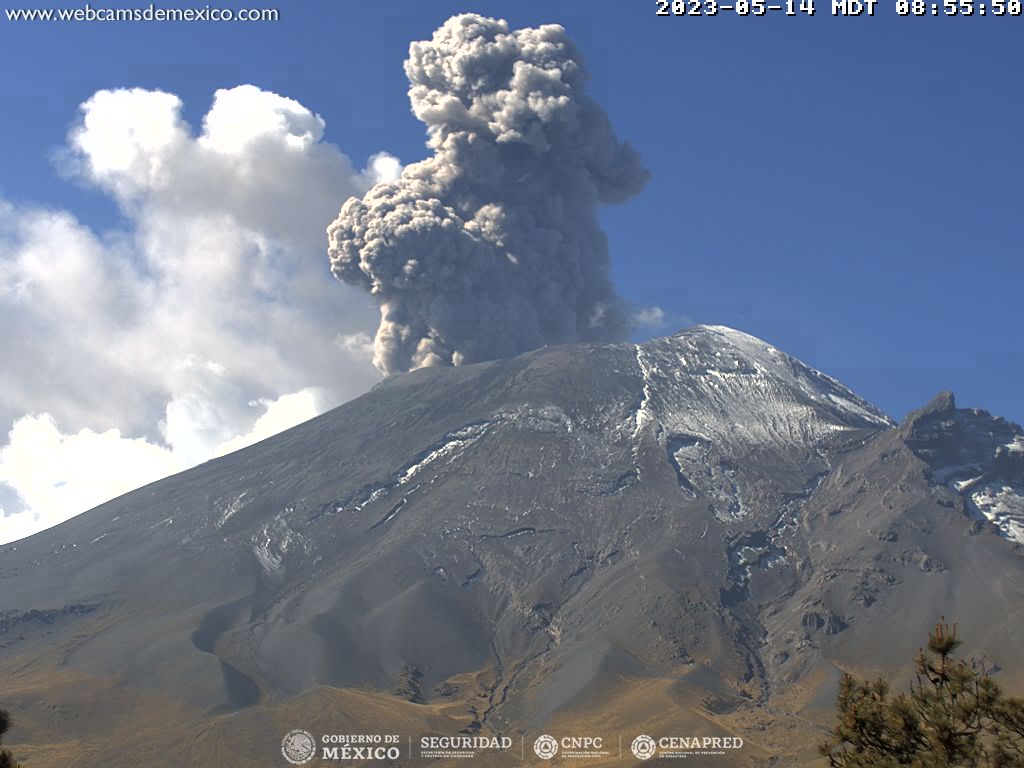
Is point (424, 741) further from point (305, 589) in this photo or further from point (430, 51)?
point (430, 51)

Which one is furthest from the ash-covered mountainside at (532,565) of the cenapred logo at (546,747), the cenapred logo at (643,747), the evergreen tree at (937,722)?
the evergreen tree at (937,722)

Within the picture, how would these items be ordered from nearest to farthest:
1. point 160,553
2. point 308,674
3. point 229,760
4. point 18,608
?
point 229,760, point 308,674, point 18,608, point 160,553

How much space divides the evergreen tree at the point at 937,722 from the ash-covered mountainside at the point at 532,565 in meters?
63.2

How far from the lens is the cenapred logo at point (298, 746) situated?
7988 cm

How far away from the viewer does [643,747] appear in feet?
261

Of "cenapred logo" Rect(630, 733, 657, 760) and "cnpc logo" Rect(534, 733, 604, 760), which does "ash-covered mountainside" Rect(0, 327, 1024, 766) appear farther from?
"cnpc logo" Rect(534, 733, 604, 760)

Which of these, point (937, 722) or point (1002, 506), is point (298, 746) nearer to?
point (937, 722)

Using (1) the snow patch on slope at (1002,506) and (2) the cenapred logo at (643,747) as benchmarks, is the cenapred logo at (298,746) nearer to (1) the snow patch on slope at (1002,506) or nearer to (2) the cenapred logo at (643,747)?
(2) the cenapred logo at (643,747)

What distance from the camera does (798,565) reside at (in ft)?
379

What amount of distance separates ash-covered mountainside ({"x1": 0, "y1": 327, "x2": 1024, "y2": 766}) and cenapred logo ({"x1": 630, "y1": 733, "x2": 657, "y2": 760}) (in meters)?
2.35

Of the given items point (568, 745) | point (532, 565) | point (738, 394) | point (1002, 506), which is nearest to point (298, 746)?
→ point (568, 745)

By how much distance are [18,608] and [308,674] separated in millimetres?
33055

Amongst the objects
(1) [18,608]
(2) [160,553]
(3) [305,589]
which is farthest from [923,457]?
(1) [18,608]

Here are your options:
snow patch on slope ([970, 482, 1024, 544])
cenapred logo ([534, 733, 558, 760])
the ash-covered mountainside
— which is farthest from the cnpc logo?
snow patch on slope ([970, 482, 1024, 544])
